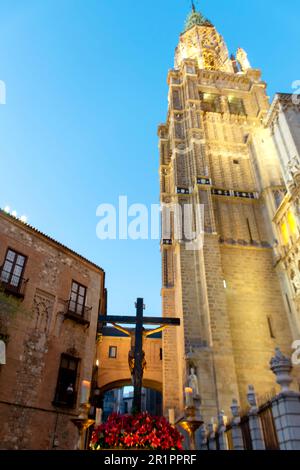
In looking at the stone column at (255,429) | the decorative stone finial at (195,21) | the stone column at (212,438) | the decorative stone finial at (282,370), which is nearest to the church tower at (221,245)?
the stone column at (212,438)

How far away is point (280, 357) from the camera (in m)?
6.99

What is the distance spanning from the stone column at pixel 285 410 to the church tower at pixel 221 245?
11135 mm

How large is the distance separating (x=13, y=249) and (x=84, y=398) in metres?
9.18

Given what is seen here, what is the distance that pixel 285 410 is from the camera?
659 cm

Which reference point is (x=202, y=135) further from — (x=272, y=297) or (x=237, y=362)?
(x=237, y=362)

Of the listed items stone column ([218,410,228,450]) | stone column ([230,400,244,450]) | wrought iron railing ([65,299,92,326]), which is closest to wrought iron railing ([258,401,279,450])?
stone column ([230,400,244,450])

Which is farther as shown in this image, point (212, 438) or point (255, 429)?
point (212, 438)

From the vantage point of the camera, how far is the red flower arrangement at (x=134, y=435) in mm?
7656

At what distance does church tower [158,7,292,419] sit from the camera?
19422 mm

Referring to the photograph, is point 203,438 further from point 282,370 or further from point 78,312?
point 78,312

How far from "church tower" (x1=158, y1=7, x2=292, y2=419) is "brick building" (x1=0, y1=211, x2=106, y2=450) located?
631 cm

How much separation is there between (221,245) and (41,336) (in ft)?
46.3

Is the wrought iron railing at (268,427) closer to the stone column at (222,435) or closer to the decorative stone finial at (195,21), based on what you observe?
the stone column at (222,435)

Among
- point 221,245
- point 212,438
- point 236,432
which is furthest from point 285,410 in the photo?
point 221,245
